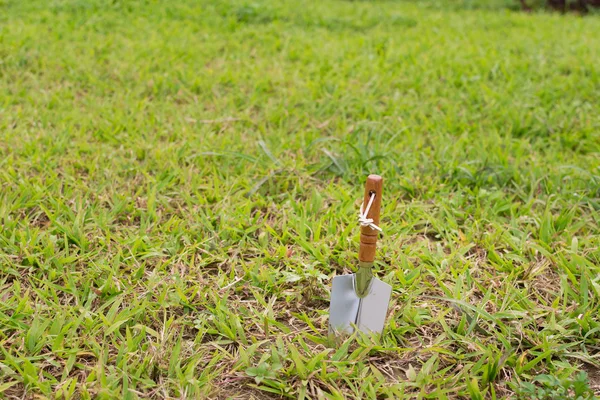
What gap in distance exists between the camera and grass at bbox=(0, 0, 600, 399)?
1.69 m

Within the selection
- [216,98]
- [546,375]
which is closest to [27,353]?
[546,375]

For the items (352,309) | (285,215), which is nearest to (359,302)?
(352,309)

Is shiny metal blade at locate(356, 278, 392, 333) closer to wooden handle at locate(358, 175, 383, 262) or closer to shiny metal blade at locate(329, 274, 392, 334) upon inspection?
shiny metal blade at locate(329, 274, 392, 334)

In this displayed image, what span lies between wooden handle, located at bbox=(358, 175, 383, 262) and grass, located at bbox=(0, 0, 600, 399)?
0.27m

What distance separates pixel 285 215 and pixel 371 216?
0.84 meters

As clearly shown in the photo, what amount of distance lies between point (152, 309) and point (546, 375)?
116 centimetres

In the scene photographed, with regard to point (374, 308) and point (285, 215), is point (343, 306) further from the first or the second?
point (285, 215)

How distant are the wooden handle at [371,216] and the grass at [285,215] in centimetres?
27

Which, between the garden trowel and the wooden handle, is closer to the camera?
the wooden handle

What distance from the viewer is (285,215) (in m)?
2.41

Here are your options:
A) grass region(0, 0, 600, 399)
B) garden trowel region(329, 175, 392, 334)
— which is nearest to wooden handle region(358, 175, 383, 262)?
garden trowel region(329, 175, 392, 334)

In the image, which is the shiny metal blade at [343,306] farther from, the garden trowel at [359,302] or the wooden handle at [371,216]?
the wooden handle at [371,216]

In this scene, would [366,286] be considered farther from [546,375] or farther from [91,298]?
[91,298]

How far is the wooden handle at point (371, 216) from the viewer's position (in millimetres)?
1599
